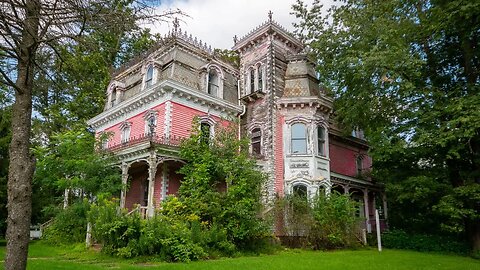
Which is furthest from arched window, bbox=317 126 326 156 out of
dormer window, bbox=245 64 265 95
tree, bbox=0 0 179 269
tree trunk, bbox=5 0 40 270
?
tree trunk, bbox=5 0 40 270

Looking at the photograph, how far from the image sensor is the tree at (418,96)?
16.0 meters

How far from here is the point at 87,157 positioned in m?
17.1

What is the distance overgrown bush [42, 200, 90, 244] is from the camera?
15.9 meters

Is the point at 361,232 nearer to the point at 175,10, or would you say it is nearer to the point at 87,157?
the point at 87,157

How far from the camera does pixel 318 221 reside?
16.6 metres

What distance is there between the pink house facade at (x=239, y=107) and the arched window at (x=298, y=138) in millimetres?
56

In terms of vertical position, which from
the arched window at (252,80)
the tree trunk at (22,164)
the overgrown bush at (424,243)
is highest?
the arched window at (252,80)

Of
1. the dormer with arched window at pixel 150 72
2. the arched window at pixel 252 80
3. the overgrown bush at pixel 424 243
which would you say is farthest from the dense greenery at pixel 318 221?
the dormer with arched window at pixel 150 72

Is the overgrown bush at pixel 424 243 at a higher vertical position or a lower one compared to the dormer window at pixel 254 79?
lower

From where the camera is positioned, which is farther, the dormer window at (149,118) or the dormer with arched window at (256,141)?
the dormer with arched window at (256,141)

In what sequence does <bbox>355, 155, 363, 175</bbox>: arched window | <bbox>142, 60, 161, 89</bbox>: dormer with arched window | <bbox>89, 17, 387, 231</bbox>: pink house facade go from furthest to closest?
<bbox>355, 155, 363, 175</bbox>: arched window < <bbox>142, 60, 161, 89</bbox>: dormer with arched window < <bbox>89, 17, 387, 231</bbox>: pink house facade

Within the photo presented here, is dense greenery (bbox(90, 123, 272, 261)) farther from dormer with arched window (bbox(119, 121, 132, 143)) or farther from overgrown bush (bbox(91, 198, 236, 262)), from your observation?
dormer with arched window (bbox(119, 121, 132, 143))

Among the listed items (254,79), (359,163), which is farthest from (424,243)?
(254,79)

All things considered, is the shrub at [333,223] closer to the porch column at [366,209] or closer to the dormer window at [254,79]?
the porch column at [366,209]
